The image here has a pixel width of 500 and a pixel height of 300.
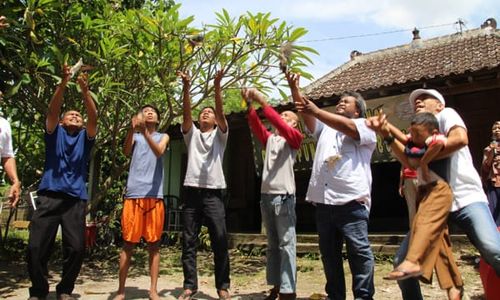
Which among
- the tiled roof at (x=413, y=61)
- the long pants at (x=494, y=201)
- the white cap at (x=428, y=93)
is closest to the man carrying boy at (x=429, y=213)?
the white cap at (x=428, y=93)

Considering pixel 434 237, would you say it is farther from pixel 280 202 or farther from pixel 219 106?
pixel 219 106

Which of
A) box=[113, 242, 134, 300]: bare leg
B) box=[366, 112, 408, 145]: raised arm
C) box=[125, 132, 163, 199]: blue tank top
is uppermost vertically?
box=[366, 112, 408, 145]: raised arm

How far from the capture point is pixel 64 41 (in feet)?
17.4

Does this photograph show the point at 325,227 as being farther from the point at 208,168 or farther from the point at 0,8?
the point at 0,8

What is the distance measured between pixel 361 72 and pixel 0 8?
1015 centimetres

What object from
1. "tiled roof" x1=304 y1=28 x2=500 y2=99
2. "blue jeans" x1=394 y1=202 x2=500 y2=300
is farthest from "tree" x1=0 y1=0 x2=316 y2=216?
"tiled roof" x1=304 y1=28 x2=500 y2=99

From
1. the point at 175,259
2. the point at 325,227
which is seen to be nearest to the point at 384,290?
the point at 325,227

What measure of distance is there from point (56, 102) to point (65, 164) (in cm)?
53

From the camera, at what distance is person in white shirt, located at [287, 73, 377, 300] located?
335cm

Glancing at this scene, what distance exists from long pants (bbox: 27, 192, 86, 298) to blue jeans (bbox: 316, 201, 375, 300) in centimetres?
204

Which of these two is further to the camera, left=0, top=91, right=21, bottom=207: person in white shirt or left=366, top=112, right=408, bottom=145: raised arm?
left=0, top=91, right=21, bottom=207: person in white shirt

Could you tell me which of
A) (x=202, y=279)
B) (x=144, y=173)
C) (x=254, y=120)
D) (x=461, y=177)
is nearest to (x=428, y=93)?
(x=461, y=177)

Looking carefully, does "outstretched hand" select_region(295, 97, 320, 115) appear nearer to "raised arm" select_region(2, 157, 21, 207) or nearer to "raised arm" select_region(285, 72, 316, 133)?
"raised arm" select_region(285, 72, 316, 133)

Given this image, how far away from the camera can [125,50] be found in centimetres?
501
